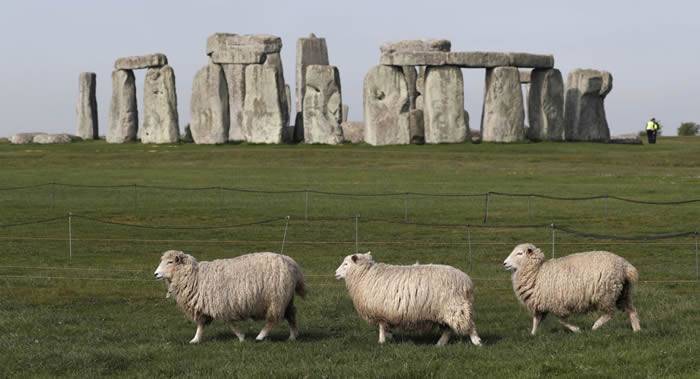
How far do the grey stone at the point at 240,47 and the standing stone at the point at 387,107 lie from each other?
725 centimetres

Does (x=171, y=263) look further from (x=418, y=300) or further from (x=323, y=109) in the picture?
(x=323, y=109)

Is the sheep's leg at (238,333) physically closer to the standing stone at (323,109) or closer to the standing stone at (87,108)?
the standing stone at (323,109)

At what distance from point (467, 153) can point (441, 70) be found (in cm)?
781

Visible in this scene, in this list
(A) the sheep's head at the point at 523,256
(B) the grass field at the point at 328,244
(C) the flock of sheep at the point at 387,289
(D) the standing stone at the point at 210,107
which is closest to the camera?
(B) the grass field at the point at 328,244

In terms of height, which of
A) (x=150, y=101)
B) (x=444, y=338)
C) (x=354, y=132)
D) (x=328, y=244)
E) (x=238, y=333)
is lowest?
(x=328, y=244)

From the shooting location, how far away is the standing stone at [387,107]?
2301 inches

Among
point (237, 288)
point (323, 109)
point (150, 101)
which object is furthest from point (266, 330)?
point (150, 101)

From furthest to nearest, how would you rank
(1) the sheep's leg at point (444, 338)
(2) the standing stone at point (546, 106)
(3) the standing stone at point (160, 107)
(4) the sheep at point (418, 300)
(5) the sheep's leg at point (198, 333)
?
(3) the standing stone at point (160, 107) < (2) the standing stone at point (546, 106) < (5) the sheep's leg at point (198, 333) < (1) the sheep's leg at point (444, 338) < (4) the sheep at point (418, 300)

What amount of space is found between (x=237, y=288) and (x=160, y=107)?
47.9 m

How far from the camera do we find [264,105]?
2395 inches

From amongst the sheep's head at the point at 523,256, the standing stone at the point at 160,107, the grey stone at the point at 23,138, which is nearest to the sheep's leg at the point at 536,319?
the sheep's head at the point at 523,256

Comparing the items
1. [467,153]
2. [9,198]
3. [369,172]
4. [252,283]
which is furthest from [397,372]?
[467,153]

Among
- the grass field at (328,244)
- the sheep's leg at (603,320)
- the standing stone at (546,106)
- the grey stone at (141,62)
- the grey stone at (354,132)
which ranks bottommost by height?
the grass field at (328,244)

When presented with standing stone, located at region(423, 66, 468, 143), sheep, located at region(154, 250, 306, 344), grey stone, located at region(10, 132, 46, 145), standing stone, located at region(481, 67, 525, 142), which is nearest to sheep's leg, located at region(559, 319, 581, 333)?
sheep, located at region(154, 250, 306, 344)
